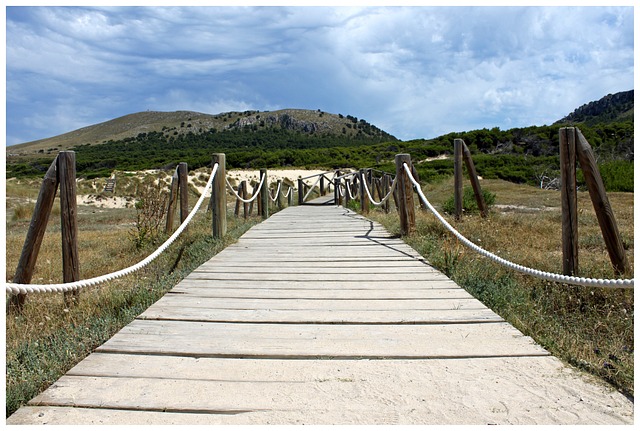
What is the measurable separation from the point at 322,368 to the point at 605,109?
85937 millimetres

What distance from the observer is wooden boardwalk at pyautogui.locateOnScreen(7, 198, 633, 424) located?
2.13 m

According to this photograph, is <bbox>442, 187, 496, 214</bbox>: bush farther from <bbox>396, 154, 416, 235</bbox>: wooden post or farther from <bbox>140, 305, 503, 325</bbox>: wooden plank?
<bbox>140, 305, 503, 325</bbox>: wooden plank

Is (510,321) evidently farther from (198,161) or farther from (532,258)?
(198,161)

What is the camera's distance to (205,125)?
116 m

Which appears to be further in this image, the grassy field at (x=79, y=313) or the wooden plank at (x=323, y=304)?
the wooden plank at (x=323, y=304)

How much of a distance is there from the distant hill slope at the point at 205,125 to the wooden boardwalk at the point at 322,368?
101772 mm

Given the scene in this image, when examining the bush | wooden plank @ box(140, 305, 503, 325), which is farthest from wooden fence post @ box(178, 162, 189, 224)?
the bush

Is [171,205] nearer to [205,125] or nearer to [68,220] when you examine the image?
[68,220]

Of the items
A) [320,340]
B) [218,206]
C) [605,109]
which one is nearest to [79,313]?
[320,340]

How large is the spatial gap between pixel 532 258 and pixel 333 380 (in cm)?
398

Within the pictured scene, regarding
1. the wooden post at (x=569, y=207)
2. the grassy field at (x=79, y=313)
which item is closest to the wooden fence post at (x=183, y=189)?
the grassy field at (x=79, y=313)

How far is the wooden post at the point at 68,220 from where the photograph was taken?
164 inches

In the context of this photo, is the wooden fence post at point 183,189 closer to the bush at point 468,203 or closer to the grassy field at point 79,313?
the grassy field at point 79,313

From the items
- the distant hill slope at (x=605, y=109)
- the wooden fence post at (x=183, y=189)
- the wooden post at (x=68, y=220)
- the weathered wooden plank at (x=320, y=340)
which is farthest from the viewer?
the distant hill slope at (x=605, y=109)
